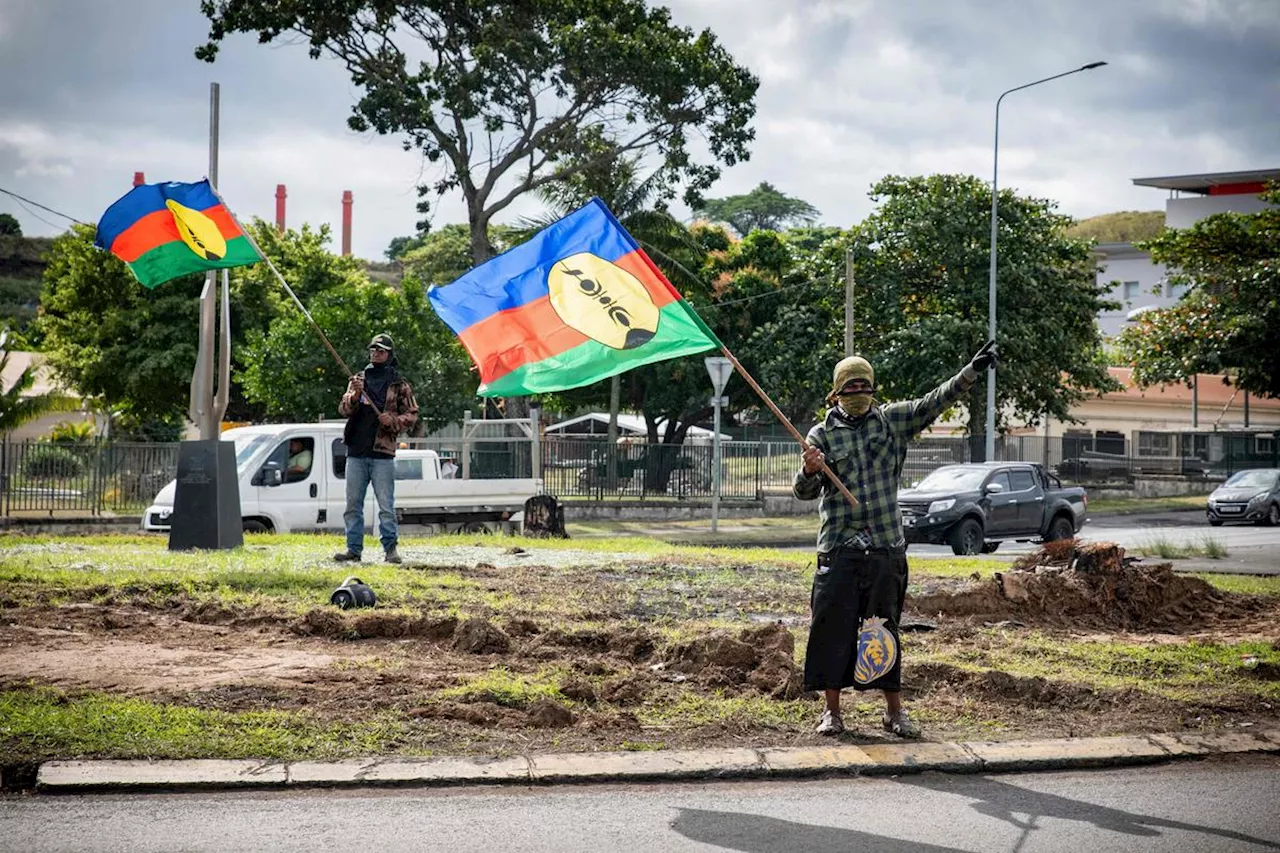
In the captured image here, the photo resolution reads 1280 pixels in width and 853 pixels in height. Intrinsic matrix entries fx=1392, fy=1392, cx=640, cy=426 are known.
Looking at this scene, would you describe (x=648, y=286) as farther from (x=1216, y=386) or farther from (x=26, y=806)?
(x=1216, y=386)

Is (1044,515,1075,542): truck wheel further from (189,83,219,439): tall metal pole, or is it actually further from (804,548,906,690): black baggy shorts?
(804,548,906,690): black baggy shorts

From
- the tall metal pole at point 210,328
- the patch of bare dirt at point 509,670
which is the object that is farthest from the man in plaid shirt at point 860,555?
the tall metal pole at point 210,328

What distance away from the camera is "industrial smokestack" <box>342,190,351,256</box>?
9375 centimetres

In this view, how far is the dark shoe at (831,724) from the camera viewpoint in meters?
6.79

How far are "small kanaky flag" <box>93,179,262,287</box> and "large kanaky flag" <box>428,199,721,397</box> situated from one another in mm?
4771

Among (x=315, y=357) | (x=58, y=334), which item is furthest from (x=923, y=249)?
(x=58, y=334)

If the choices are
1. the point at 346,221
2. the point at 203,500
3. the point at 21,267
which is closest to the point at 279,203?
the point at 346,221

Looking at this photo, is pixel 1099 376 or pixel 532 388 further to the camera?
pixel 1099 376

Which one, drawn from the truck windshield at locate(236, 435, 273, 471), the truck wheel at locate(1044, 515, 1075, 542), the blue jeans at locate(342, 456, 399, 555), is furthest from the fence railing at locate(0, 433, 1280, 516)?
the truck wheel at locate(1044, 515, 1075, 542)

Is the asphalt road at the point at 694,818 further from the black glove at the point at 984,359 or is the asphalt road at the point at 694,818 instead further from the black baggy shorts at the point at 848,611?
the black glove at the point at 984,359

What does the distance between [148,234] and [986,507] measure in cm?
1449

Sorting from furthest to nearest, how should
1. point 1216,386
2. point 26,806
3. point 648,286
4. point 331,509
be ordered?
point 1216,386 → point 331,509 → point 648,286 → point 26,806

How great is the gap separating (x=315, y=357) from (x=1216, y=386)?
49.0 m

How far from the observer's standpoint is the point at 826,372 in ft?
135
